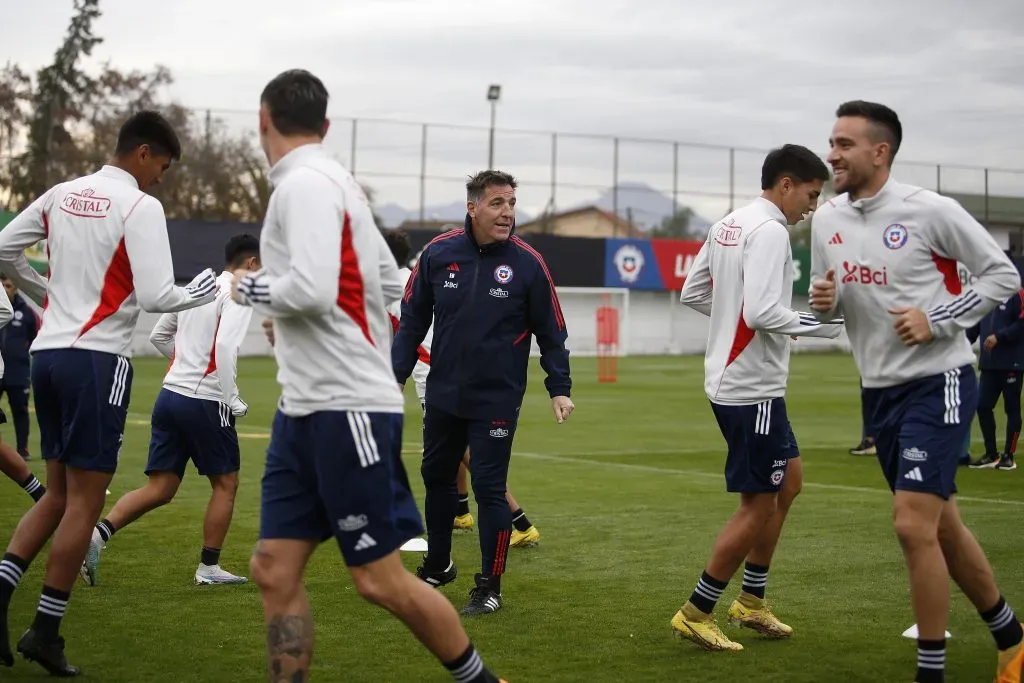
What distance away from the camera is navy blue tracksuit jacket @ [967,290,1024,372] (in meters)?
15.1

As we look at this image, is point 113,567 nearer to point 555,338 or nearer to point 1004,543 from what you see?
point 555,338

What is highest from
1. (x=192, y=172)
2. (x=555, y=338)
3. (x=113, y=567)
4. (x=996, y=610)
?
(x=192, y=172)

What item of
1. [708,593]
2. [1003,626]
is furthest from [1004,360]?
[1003,626]

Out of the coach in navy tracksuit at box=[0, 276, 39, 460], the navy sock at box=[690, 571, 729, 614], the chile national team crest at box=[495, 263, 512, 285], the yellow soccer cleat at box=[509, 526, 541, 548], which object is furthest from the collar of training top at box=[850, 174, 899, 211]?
the coach in navy tracksuit at box=[0, 276, 39, 460]

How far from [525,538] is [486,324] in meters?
2.42

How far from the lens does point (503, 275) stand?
7512 mm

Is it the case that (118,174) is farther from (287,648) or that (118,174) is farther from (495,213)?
(287,648)

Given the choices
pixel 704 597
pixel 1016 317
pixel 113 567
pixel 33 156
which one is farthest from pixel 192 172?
pixel 704 597

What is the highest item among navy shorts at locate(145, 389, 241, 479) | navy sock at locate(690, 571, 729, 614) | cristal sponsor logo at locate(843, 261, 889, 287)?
cristal sponsor logo at locate(843, 261, 889, 287)

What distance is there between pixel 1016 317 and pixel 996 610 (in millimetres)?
10057

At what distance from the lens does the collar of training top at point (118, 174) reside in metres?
6.12

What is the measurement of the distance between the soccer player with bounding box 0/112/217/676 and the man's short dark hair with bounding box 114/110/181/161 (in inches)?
6.0

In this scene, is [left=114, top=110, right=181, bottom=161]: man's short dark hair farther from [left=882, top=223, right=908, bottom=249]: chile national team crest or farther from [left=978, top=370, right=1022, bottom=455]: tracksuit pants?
[left=978, top=370, right=1022, bottom=455]: tracksuit pants

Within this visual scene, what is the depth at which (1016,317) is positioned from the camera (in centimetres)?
1505
